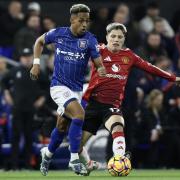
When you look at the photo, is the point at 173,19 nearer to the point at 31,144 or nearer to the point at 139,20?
the point at 139,20

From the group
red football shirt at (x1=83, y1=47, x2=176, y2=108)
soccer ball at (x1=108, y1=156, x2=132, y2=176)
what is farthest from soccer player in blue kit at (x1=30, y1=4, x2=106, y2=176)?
soccer ball at (x1=108, y1=156, x2=132, y2=176)

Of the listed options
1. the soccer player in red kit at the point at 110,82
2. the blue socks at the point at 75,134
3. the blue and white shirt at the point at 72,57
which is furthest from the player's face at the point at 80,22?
the blue socks at the point at 75,134

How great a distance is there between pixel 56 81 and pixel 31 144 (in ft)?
16.7

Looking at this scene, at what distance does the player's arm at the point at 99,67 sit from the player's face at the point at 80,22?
1.58 ft

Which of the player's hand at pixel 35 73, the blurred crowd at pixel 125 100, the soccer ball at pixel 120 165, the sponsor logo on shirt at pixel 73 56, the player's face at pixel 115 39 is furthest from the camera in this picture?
the blurred crowd at pixel 125 100

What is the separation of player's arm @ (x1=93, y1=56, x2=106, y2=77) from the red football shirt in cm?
70

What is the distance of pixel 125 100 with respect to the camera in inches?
719

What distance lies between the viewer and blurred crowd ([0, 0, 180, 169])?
19328mm

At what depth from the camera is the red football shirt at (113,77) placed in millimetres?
14836

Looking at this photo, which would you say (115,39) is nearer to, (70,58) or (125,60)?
(125,60)

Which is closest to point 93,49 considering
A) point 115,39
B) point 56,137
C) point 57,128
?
point 115,39

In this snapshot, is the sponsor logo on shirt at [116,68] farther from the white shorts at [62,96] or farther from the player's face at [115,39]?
the white shorts at [62,96]

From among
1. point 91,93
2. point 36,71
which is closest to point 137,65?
point 91,93

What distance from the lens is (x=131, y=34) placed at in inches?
871
